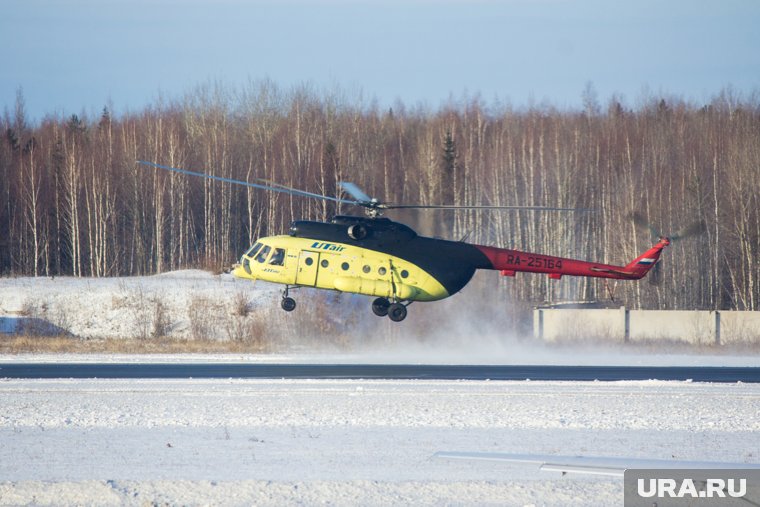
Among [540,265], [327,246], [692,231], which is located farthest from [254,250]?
[692,231]

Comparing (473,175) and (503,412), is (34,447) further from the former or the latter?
(473,175)

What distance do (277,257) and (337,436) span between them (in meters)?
11.8

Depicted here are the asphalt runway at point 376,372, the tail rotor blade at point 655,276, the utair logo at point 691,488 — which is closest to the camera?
the utair logo at point 691,488

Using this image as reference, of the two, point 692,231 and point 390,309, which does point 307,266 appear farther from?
point 692,231

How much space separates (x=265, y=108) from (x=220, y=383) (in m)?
48.6

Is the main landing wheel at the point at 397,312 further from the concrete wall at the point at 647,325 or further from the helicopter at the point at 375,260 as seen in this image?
the concrete wall at the point at 647,325

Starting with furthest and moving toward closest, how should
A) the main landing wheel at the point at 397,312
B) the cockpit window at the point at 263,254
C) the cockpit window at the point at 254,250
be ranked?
the cockpit window at the point at 254,250 → the cockpit window at the point at 263,254 → the main landing wheel at the point at 397,312

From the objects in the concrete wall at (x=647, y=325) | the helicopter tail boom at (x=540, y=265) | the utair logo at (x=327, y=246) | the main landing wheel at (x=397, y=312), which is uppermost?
the utair logo at (x=327, y=246)

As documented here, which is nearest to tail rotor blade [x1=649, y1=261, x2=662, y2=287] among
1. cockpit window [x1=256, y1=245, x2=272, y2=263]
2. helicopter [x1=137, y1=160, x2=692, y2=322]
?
helicopter [x1=137, y1=160, x2=692, y2=322]

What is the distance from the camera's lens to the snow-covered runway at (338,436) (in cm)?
1030

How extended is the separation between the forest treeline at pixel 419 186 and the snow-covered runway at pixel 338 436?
21969 millimetres

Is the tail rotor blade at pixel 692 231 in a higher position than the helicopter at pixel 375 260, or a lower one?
higher

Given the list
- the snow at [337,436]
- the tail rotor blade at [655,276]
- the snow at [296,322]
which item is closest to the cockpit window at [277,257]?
the snow at [296,322]

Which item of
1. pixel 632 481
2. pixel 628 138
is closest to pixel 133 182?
pixel 628 138
